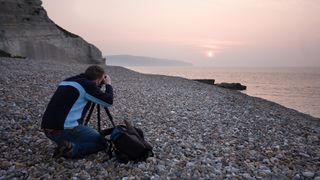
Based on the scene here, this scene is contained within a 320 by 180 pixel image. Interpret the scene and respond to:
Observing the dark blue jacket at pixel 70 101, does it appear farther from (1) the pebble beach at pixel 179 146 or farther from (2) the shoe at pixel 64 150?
(1) the pebble beach at pixel 179 146

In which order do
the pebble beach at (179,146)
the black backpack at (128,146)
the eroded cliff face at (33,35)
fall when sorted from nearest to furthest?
1. the pebble beach at (179,146)
2. the black backpack at (128,146)
3. the eroded cliff face at (33,35)

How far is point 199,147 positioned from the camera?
8094 millimetres

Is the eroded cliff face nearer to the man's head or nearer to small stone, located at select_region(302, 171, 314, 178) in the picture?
the man's head

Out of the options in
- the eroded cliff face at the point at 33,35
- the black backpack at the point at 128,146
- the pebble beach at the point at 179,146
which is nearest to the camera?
the pebble beach at the point at 179,146

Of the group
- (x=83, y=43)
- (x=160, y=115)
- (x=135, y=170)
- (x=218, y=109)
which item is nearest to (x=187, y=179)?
(x=135, y=170)

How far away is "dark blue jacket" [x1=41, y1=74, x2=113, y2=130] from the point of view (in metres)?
6.20

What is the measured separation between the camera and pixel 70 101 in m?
6.20

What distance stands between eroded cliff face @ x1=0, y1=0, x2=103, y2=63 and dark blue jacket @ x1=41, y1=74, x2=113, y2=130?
125 ft

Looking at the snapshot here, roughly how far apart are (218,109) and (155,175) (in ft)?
32.4

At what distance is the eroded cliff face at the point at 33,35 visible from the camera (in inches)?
1636

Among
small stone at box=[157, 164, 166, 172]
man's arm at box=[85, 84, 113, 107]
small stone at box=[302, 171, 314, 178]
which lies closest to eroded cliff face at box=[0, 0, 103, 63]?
man's arm at box=[85, 84, 113, 107]

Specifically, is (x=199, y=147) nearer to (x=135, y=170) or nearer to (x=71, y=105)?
(x=135, y=170)

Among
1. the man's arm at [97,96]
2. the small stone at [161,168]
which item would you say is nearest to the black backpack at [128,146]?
the small stone at [161,168]

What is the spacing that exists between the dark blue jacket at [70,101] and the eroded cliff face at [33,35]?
125 feet
